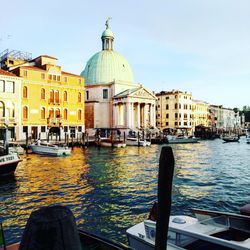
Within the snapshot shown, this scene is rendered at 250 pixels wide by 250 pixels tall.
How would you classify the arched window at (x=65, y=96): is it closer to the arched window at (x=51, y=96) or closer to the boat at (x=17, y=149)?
the arched window at (x=51, y=96)

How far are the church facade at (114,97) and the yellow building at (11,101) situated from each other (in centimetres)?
2578

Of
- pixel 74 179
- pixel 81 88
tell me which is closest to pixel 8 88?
pixel 81 88

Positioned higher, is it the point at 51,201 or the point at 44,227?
the point at 44,227

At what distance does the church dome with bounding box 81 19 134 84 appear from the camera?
71188 mm

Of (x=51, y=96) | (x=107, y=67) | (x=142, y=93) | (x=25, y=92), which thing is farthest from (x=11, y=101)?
(x=107, y=67)

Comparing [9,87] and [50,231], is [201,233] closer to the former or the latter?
[50,231]

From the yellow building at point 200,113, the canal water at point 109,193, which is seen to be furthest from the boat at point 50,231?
the yellow building at point 200,113

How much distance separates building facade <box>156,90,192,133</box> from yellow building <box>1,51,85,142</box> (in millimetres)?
38925

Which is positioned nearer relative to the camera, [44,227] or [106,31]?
[44,227]

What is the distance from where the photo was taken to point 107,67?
71562 millimetres

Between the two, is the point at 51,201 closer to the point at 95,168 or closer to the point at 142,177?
the point at 142,177

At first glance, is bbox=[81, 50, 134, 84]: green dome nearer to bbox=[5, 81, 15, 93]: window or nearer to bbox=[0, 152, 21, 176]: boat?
bbox=[5, 81, 15, 93]: window

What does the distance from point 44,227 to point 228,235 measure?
17.3ft

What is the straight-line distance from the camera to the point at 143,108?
70250 millimetres
